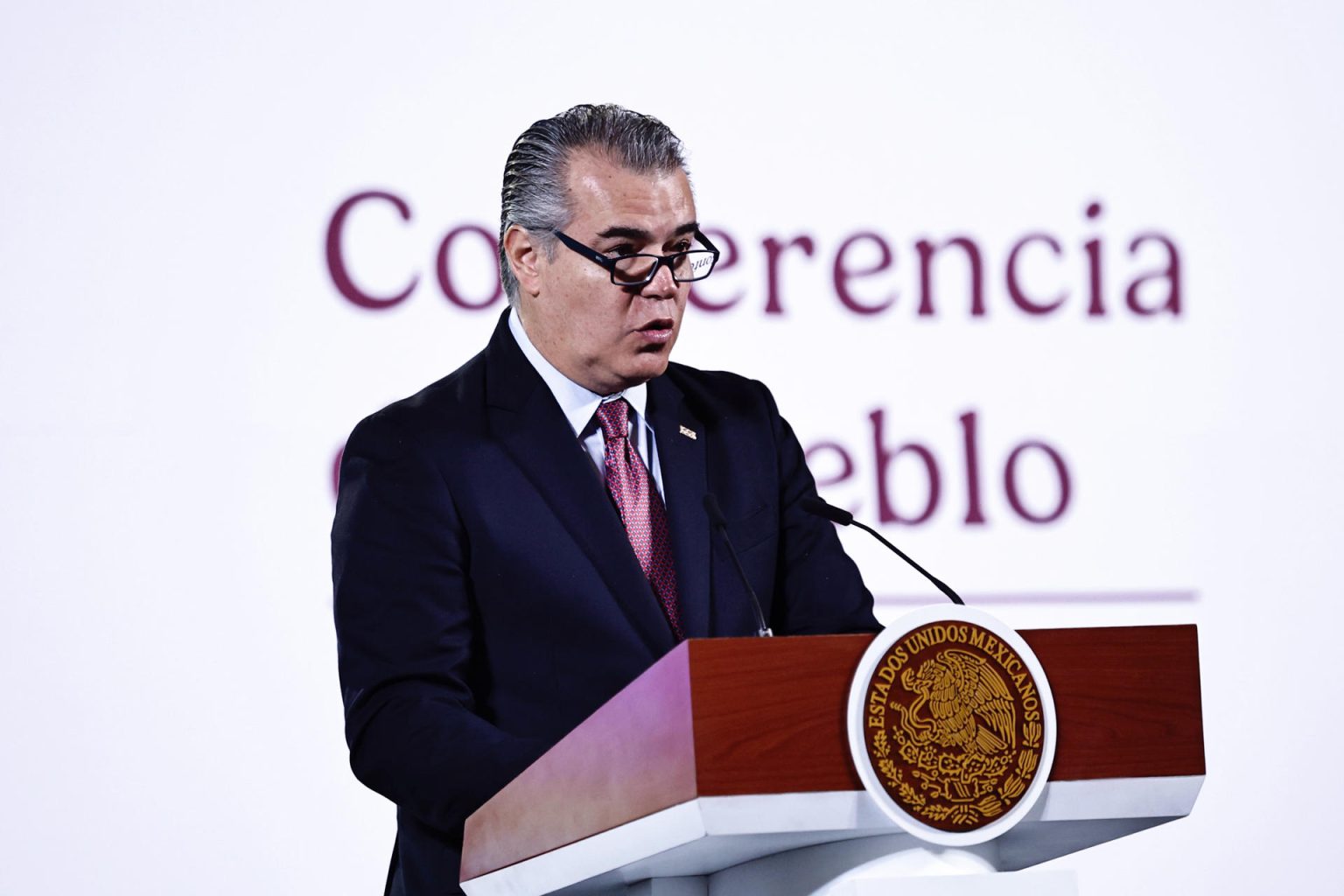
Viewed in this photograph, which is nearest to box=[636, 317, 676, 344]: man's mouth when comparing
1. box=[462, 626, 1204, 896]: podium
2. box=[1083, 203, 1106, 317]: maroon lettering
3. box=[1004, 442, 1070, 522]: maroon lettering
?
box=[462, 626, 1204, 896]: podium

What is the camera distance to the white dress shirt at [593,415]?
6.62ft

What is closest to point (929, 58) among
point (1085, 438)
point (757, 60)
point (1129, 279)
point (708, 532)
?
point (757, 60)

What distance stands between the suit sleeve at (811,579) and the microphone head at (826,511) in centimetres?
40

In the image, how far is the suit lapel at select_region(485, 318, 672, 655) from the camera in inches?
72.8

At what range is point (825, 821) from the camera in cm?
110

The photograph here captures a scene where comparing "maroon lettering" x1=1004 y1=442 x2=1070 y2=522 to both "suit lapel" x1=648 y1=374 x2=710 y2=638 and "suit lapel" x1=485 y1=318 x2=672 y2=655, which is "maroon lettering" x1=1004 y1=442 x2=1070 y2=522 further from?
"suit lapel" x1=485 y1=318 x2=672 y2=655

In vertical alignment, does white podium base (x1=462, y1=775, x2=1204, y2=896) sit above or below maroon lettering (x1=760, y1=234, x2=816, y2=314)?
below

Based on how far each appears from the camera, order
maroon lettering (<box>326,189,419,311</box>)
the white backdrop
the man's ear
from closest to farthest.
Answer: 1. the man's ear
2. the white backdrop
3. maroon lettering (<box>326,189,419,311</box>)

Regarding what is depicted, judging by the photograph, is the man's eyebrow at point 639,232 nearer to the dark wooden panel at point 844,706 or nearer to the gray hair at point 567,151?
the gray hair at point 567,151

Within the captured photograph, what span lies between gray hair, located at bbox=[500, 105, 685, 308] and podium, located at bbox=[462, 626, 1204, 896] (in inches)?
32.5

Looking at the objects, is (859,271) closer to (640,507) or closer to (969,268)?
(969,268)

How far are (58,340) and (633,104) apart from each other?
0.98m

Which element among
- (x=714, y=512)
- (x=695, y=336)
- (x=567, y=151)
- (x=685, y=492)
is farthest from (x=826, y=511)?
(x=695, y=336)

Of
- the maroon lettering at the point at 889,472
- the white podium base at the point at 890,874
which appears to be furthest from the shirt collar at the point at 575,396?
the maroon lettering at the point at 889,472
